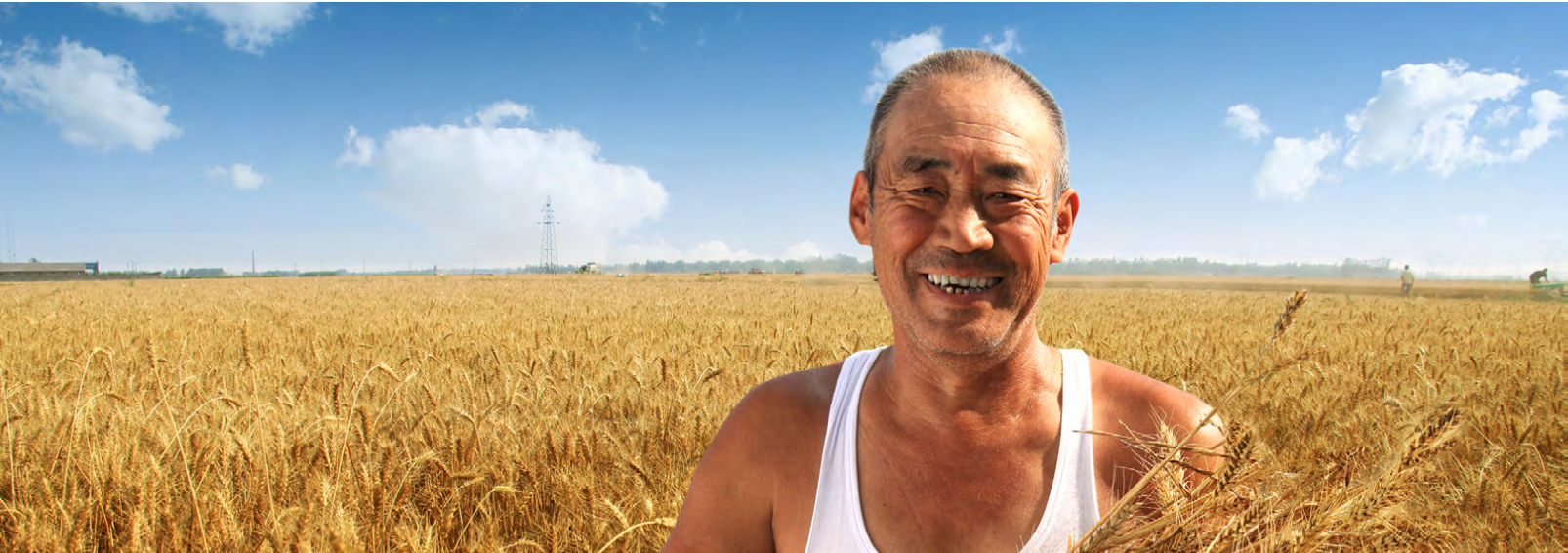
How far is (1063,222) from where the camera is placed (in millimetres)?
1561

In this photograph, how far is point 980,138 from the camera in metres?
1.29

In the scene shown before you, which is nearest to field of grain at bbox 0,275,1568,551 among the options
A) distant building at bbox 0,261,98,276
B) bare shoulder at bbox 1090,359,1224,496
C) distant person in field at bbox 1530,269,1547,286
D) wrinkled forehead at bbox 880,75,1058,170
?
bare shoulder at bbox 1090,359,1224,496

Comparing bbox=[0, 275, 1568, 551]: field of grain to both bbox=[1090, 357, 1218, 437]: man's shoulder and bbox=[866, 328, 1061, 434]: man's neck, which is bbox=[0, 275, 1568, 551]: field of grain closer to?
bbox=[1090, 357, 1218, 437]: man's shoulder

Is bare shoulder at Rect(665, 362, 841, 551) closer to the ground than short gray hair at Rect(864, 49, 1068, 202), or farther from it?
closer to the ground

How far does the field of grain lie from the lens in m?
0.93

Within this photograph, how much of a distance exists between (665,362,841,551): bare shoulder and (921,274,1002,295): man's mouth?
0.51 m

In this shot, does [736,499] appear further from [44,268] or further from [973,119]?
[44,268]

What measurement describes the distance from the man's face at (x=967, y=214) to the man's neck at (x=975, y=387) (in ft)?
0.18

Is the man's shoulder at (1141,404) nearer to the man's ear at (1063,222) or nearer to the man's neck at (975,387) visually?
the man's neck at (975,387)

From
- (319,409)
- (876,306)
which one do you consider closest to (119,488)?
(319,409)

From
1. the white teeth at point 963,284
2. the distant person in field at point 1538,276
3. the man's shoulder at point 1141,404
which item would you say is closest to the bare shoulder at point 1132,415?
the man's shoulder at point 1141,404

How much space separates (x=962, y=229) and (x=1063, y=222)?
47 centimetres

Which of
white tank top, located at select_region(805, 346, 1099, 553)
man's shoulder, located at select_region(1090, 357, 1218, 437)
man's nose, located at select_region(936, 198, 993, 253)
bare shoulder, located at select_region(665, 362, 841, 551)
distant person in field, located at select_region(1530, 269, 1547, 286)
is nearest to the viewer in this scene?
man's nose, located at select_region(936, 198, 993, 253)

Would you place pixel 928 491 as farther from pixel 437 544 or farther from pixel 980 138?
pixel 437 544
